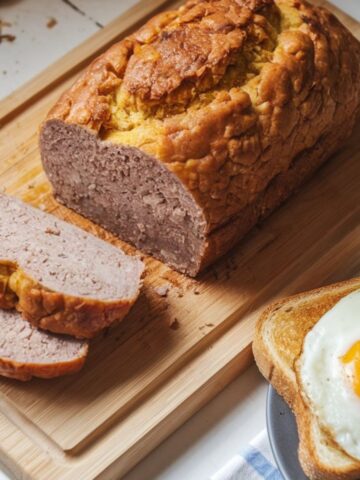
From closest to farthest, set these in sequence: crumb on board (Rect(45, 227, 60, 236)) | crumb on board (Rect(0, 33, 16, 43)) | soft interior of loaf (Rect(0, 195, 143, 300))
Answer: soft interior of loaf (Rect(0, 195, 143, 300)) → crumb on board (Rect(45, 227, 60, 236)) → crumb on board (Rect(0, 33, 16, 43))

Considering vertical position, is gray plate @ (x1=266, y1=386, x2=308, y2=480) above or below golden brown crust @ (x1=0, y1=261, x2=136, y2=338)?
above

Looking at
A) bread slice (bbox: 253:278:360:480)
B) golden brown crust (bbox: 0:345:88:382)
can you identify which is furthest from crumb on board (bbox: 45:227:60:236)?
bread slice (bbox: 253:278:360:480)

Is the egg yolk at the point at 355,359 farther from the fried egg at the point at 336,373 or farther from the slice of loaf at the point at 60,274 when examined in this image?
the slice of loaf at the point at 60,274

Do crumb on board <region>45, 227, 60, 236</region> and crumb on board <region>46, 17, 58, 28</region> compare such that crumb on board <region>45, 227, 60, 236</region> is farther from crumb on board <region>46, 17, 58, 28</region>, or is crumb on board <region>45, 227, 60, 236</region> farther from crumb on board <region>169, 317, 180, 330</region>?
crumb on board <region>46, 17, 58, 28</region>

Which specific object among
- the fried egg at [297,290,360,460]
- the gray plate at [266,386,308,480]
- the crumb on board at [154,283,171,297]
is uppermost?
the fried egg at [297,290,360,460]

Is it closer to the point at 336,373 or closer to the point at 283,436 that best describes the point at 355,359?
the point at 336,373

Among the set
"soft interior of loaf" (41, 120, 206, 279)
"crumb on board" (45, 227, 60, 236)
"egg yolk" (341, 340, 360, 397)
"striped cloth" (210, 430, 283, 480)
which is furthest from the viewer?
"crumb on board" (45, 227, 60, 236)

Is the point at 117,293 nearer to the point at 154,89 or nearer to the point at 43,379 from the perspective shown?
the point at 43,379

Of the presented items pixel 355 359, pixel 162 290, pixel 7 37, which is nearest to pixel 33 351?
pixel 162 290
